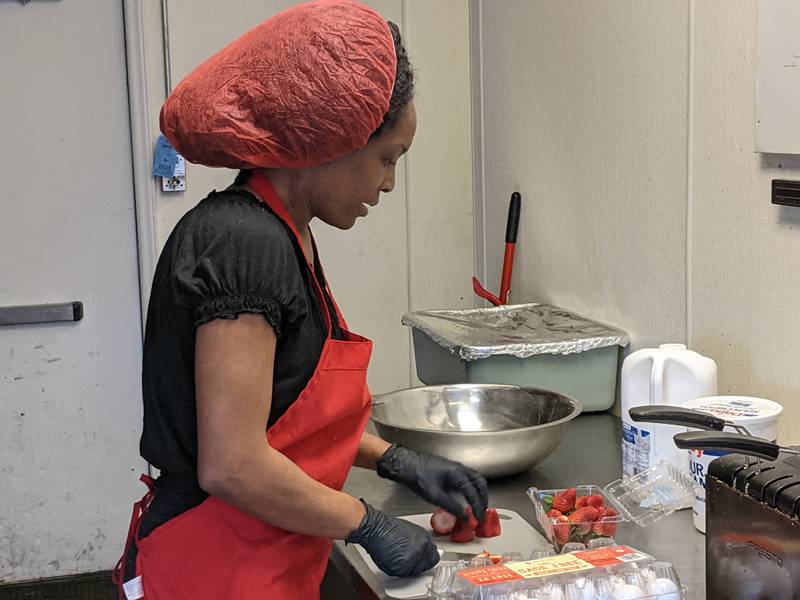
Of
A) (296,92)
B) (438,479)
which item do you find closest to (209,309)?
(296,92)

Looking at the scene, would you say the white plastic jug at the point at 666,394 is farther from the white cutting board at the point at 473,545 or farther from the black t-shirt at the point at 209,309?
the black t-shirt at the point at 209,309

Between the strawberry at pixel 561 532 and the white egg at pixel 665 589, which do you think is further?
the strawberry at pixel 561 532

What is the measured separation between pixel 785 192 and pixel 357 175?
67 centimetres

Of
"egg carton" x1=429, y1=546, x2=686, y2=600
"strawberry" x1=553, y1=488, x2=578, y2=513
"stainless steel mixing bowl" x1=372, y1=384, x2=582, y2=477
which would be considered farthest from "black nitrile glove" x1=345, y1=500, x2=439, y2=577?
"stainless steel mixing bowl" x1=372, y1=384, x2=582, y2=477

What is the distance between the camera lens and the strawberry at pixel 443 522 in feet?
4.69

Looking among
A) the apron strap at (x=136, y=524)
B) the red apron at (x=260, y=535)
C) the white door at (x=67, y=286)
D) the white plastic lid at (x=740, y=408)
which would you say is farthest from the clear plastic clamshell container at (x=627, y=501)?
the white door at (x=67, y=286)

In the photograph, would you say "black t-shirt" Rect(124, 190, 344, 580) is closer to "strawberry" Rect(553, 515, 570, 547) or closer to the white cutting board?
the white cutting board

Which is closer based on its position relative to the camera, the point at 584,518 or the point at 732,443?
the point at 732,443

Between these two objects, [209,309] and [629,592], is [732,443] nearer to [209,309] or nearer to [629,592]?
[629,592]

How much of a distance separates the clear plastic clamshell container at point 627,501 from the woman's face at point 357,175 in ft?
1.60

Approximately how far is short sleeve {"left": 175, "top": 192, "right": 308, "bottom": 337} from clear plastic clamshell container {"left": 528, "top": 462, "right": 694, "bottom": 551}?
0.46 m

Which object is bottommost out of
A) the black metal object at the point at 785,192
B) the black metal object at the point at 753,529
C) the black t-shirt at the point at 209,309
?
the black metal object at the point at 753,529

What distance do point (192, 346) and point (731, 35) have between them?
1.03 meters

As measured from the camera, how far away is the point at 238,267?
116 cm
